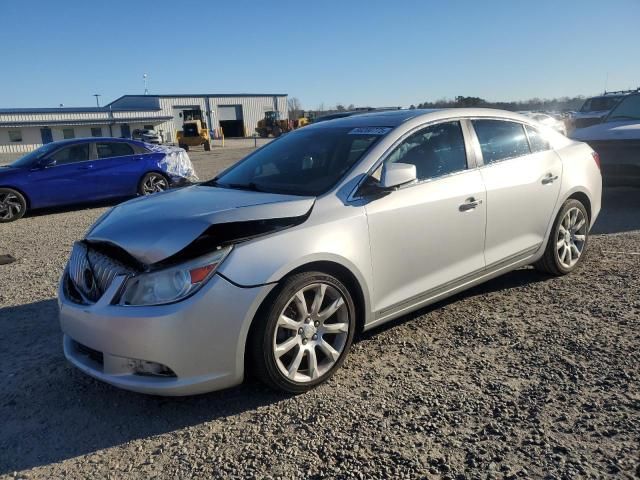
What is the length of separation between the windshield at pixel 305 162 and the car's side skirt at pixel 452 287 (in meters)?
0.93

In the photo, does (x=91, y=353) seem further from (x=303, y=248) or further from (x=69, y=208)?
(x=69, y=208)

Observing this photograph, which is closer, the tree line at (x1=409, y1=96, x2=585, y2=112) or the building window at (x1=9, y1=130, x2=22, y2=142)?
the tree line at (x1=409, y1=96, x2=585, y2=112)

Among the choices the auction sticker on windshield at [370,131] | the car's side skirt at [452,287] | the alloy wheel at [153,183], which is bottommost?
the car's side skirt at [452,287]

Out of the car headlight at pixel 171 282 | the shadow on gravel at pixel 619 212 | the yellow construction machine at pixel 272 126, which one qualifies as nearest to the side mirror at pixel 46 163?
the car headlight at pixel 171 282

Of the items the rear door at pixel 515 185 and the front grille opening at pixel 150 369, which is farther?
the rear door at pixel 515 185

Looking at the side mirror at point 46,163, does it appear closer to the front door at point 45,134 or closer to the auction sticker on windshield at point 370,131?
the auction sticker on windshield at point 370,131

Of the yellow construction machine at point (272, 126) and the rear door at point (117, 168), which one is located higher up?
the yellow construction machine at point (272, 126)

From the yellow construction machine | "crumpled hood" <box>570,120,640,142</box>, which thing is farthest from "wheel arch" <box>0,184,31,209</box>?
the yellow construction machine

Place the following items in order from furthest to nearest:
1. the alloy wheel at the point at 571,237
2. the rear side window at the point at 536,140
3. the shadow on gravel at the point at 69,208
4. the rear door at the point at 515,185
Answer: the shadow on gravel at the point at 69,208 → the alloy wheel at the point at 571,237 → the rear side window at the point at 536,140 → the rear door at the point at 515,185

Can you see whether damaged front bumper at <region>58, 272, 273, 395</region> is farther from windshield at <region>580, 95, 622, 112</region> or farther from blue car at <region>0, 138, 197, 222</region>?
windshield at <region>580, 95, 622, 112</region>

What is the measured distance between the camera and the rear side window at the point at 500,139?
4.15 metres

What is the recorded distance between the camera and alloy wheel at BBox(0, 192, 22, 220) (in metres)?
9.35

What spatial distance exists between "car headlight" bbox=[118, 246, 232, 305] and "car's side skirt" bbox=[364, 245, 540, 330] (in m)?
1.17

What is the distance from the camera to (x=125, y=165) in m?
10.6
